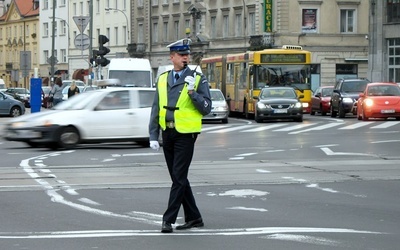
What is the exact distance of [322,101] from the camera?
5431 cm

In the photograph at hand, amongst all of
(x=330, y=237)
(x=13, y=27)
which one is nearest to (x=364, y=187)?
(x=330, y=237)

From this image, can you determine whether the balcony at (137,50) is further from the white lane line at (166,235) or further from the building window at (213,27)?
the white lane line at (166,235)

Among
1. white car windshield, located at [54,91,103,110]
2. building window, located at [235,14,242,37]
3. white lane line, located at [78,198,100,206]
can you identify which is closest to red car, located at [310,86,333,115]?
white car windshield, located at [54,91,103,110]

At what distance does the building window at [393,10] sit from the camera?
70750 mm

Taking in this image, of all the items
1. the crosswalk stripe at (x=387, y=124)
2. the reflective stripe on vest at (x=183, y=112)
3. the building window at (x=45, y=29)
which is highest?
the building window at (x=45, y=29)

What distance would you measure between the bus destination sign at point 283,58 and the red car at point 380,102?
4999 mm

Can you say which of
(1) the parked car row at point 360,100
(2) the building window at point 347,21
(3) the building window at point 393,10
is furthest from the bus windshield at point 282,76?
(2) the building window at point 347,21

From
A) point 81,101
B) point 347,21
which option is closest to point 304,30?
point 347,21

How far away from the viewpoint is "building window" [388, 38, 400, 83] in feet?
235

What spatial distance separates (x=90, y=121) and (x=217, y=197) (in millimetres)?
12127

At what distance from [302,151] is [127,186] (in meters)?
9.17

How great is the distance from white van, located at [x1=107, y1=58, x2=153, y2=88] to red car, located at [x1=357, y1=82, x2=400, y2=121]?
1207 centimetres

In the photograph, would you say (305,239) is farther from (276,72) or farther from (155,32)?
(155,32)

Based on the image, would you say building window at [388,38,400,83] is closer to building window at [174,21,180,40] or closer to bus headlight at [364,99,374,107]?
building window at [174,21,180,40]
